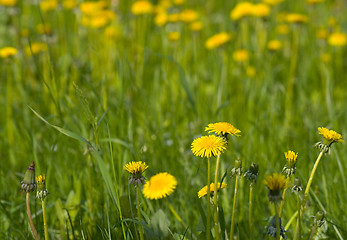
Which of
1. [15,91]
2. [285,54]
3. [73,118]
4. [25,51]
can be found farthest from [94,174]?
[285,54]

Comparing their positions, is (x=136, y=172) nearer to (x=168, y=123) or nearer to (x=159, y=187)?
(x=159, y=187)

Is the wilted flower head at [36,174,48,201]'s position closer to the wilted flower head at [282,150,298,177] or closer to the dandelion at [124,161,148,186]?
the dandelion at [124,161,148,186]

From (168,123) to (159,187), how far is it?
111 cm

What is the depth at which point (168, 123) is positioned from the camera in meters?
2.19

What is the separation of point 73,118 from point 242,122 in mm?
Result: 811

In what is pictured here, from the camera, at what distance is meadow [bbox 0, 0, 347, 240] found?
4.00 feet

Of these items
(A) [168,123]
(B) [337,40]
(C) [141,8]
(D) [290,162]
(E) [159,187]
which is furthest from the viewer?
(C) [141,8]

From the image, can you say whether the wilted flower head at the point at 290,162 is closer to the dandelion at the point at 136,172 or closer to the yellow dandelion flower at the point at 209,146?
the yellow dandelion flower at the point at 209,146

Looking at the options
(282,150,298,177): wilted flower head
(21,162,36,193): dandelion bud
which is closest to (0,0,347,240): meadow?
(282,150,298,177): wilted flower head

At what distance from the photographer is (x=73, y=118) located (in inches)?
75.7

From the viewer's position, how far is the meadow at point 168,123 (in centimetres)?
122

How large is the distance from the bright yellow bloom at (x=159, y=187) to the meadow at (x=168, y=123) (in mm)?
16

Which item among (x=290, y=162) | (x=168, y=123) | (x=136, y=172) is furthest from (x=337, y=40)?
(x=136, y=172)

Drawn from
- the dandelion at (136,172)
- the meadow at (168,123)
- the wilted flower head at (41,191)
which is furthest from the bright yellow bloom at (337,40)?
the wilted flower head at (41,191)
